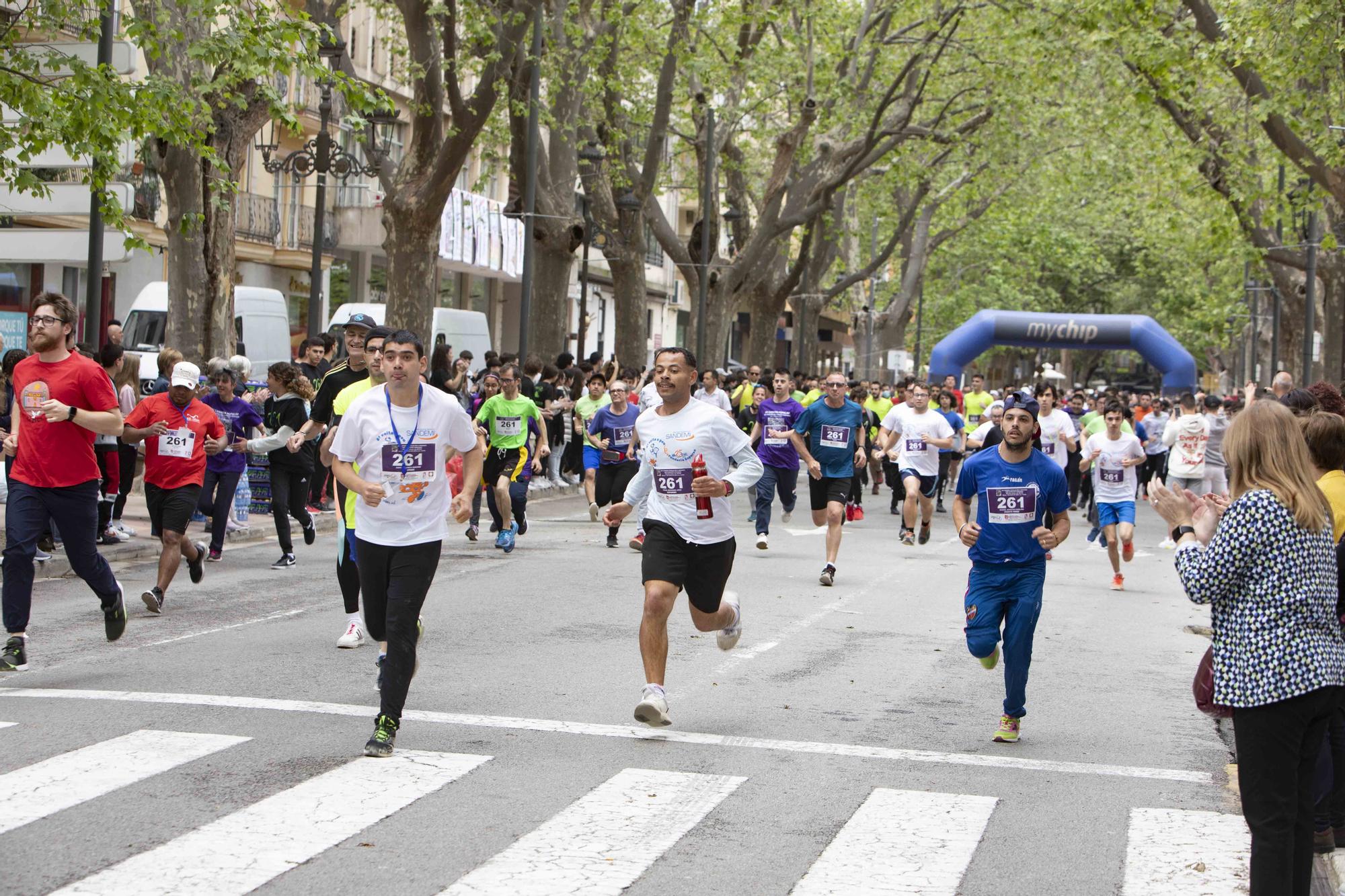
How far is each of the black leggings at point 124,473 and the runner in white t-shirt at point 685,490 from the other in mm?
8499

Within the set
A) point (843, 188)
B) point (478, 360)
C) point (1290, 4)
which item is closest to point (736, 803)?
point (1290, 4)

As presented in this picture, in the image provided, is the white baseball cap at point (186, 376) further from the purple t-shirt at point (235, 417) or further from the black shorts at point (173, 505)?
the purple t-shirt at point (235, 417)

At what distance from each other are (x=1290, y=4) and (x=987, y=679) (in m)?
14.1

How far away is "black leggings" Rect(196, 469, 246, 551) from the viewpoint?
13.9 meters

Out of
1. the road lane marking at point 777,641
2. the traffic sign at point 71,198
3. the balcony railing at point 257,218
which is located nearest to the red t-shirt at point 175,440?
the traffic sign at point 71,198

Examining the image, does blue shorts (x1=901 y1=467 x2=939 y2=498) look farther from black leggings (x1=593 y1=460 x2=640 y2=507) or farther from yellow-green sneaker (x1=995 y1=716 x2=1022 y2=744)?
yellow-green sneaker (x1=995 y1=716 x2=1022 y2=744)

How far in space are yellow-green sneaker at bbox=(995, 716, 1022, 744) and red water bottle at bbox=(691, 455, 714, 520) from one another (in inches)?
67.2

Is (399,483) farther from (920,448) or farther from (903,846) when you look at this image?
(920,448)

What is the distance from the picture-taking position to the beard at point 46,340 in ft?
29.6

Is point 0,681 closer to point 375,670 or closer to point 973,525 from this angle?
point 375,670

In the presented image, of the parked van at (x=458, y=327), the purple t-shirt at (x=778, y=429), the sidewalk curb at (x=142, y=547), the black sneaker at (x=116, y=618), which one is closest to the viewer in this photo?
the black sneaker at (x=116, y=618)

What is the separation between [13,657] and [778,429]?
1034 centimetres

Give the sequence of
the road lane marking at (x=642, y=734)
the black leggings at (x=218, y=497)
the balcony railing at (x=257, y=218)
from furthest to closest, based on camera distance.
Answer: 1. the balcony railing at (x=257, y=218)
2. the black leggings at (x=218, y=497)
3. the road lane marking at (x=642, y=734)

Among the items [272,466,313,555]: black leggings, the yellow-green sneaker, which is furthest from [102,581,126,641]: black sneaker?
the yellow-green sneaker
